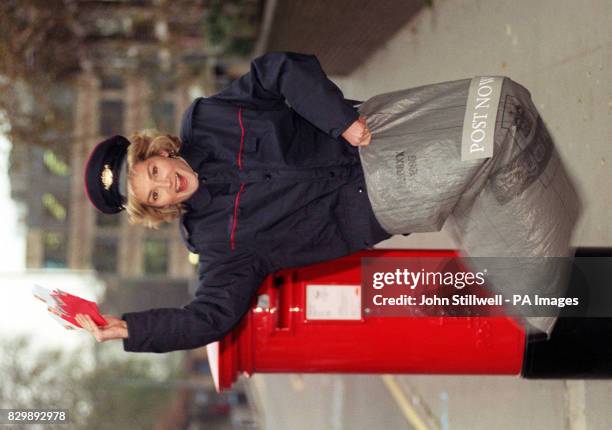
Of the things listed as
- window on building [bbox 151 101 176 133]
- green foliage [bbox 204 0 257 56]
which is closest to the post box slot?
green foliage [bbox 204 0 257 56]

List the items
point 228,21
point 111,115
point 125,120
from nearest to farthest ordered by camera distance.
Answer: point 228,21, point 125,120, point 111,115

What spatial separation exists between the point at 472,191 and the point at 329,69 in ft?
20.3

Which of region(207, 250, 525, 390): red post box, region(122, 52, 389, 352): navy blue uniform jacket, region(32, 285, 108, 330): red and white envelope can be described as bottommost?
region(207, 250, 525, 390): red post box

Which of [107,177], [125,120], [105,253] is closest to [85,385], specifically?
[107,177]

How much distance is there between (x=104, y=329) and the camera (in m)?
2.42

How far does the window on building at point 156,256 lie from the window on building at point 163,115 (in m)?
4.00

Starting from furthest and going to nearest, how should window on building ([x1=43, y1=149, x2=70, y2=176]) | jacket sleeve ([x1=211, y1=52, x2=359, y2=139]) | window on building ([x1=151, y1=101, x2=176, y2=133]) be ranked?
window on building ([x1=151, y1=101, x2=176, y2=133]), window on building ([x1=43, y1=149, x2=70, y2=176]), jacket sleeve ([x1=211, y1=52, x2=359, y2=139])

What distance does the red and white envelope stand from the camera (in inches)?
94.3

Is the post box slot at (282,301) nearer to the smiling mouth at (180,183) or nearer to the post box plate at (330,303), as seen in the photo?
the post box plate at (330,303)

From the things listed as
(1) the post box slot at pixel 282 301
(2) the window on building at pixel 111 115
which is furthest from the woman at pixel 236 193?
(2) the window on building at pixel 111 115

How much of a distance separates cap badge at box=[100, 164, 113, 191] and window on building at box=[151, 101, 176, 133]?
928 centimetres

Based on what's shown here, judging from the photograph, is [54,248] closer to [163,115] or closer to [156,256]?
[156,256]

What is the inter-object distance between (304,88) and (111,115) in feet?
50.1

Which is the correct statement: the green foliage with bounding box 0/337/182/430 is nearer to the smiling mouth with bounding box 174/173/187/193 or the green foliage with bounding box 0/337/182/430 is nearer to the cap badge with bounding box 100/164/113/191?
the cap badge with bounding box 100/164/113/191
